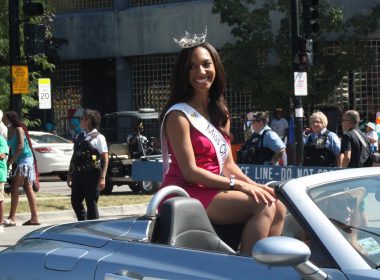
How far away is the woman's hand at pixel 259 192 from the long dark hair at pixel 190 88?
77 cm

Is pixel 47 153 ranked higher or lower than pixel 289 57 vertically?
lower

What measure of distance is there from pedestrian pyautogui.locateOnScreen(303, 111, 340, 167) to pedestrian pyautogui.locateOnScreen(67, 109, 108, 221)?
2.71 meters

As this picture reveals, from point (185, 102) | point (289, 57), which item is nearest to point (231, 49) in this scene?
point (289, 57)

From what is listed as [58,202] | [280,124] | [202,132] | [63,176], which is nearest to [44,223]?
[58,202]

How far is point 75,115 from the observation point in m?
33.2

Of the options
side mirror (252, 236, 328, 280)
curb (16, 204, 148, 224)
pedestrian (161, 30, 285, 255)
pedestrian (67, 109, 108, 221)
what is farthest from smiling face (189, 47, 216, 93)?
curb (16, 204, 148, 224)

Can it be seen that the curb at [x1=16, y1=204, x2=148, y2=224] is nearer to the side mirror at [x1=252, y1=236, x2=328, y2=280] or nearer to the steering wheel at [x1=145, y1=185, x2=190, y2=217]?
the steering wheel at [x1=145, y1=185, x2=190, y2=217]

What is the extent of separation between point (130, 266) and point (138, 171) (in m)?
10.4

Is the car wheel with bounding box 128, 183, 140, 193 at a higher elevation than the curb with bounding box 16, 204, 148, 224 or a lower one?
lower

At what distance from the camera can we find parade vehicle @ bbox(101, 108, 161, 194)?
19391 mm

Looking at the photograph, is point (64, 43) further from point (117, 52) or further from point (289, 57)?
point (289, 57)

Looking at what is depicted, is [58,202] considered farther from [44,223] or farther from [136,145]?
[136,145]

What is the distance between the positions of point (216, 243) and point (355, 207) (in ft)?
2.64

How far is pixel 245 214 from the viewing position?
15.8 feet
